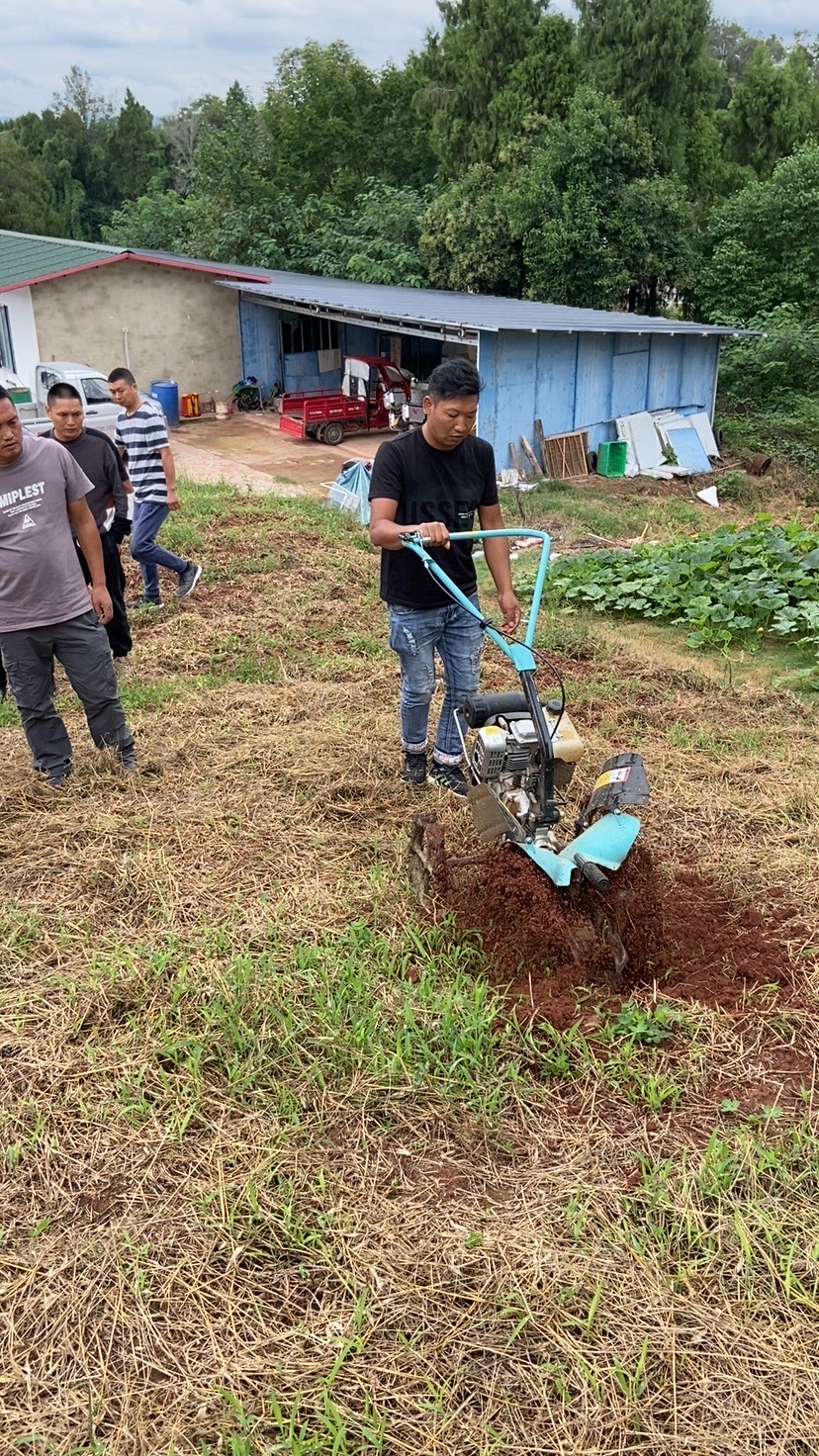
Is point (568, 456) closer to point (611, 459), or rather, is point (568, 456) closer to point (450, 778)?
point (611, 459)

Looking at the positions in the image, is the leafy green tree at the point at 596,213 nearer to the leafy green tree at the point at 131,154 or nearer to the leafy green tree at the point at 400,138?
the leafy green tree at the point at 400,138

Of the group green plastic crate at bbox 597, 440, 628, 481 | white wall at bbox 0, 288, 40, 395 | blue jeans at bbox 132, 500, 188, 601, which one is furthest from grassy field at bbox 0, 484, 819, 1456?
white wall at bbox 0, 288, 40, 395

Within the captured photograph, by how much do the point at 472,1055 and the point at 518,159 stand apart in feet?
84.0

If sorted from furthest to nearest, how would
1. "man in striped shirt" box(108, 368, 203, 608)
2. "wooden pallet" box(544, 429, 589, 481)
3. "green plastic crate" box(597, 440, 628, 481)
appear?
"green plastic crate" box(597, 440, 628, 481)
"wooden pallet" box(544, 429, 589, 481)
"man in striped shirt" box(108, 368, 203, 608)

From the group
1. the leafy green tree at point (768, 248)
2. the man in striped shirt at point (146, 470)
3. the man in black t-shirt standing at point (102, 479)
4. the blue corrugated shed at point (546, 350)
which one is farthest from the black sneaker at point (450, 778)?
the leafy green tree at point (768, 248)

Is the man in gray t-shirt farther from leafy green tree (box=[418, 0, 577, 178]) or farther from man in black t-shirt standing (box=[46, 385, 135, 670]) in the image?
leafy green tree (box=[418, 0, 577, 178])

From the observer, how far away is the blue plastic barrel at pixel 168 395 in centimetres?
1841

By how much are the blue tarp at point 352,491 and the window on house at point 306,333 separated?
33.3 feet

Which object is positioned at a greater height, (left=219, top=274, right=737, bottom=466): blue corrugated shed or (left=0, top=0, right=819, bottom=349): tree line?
(left=0, top=0, right=819, bottom=349): tree line

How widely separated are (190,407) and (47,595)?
1631 centimetres

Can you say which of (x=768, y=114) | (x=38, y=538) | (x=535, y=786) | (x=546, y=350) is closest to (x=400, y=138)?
(x=768, y=114)

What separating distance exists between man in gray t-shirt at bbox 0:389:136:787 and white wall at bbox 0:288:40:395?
14582 millimetres

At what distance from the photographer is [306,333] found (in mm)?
20750

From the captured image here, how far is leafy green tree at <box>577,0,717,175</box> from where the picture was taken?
2480 centimetres
